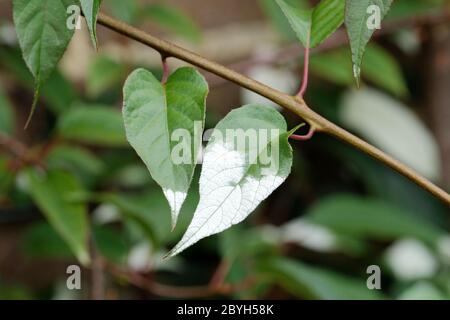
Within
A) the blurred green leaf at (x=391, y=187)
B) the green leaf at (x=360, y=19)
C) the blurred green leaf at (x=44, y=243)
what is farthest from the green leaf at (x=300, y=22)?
the blurred green leaf at (x=391, y=187)

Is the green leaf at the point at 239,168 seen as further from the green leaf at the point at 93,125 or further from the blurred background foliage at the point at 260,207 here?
the green leaf at the point at 93,125

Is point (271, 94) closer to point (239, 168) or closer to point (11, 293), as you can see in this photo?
point (239, 168)

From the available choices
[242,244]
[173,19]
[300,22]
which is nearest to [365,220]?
[242,244]

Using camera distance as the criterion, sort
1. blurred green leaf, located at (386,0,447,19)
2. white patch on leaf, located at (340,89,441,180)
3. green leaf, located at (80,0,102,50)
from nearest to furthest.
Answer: green leaf, located at (80,0,102,50) → blurred green leaf, located at (386,0,447,19) → white patch on leaf, located at (340,89,441,180)

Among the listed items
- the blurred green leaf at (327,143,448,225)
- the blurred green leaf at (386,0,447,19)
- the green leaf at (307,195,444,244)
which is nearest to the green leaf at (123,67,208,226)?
the green leaf at (307,195,444,244)

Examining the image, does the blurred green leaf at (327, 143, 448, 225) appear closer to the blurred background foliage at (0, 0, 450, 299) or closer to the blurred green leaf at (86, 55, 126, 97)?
the blurred background foliage at (0, 0, 450, 299)
